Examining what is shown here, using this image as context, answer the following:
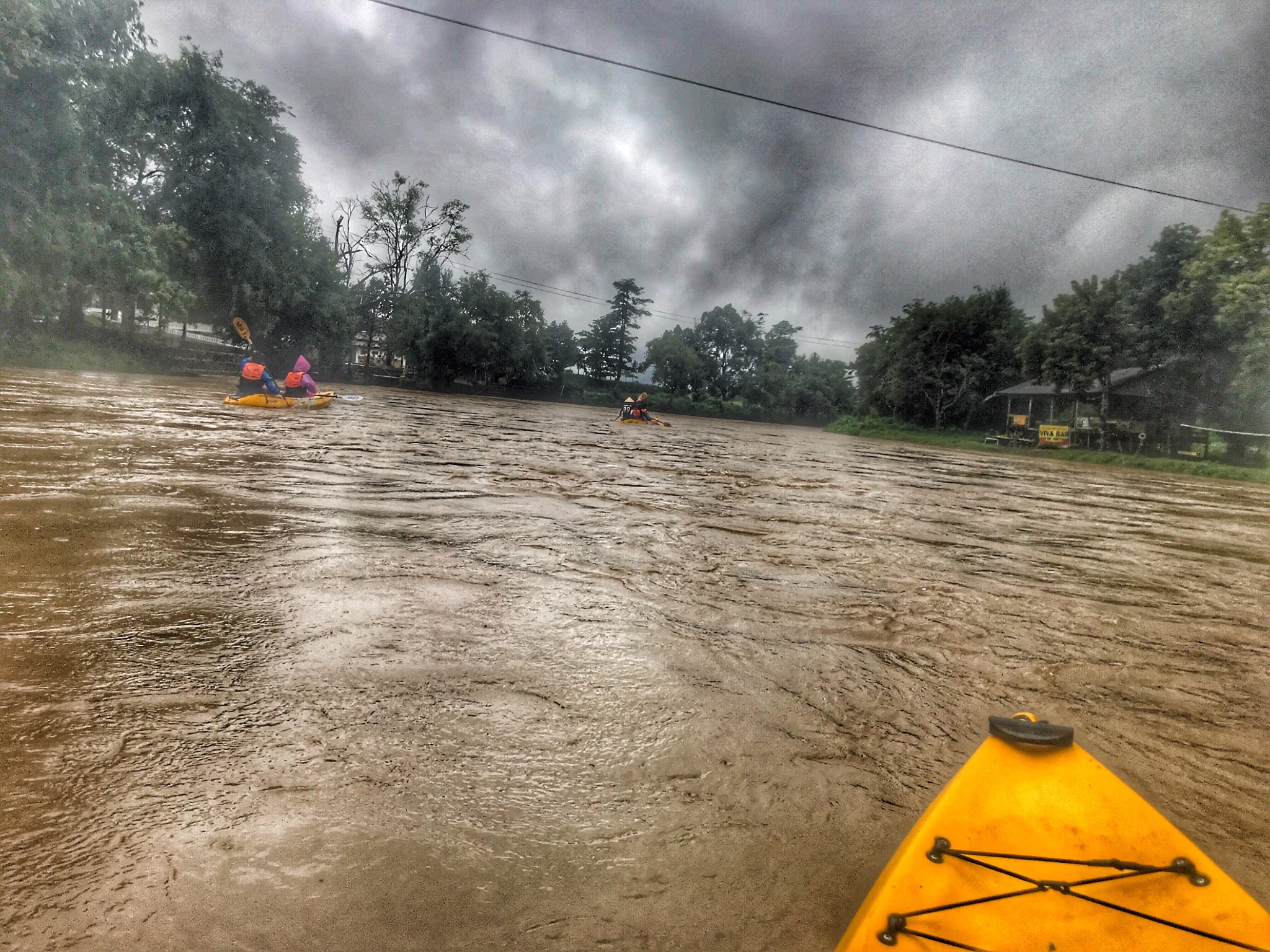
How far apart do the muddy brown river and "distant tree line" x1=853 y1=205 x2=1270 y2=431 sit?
83.7 feet

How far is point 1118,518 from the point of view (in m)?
9.81

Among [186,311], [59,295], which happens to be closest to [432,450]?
[59,295]

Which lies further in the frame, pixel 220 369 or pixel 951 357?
pixel 951 357

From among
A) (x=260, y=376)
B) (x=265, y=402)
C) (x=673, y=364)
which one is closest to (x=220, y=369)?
(x=260, y=376)

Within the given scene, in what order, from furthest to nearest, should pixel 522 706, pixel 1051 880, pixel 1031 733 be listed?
1. pixel 522 706
2. pixel 1031 733
3. pixel 1051 880

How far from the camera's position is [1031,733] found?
1.96 m

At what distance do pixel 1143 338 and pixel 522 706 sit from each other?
37.3 m

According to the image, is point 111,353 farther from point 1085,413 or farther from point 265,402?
point 1085,413

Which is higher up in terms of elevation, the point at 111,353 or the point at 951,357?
the point at 951,357

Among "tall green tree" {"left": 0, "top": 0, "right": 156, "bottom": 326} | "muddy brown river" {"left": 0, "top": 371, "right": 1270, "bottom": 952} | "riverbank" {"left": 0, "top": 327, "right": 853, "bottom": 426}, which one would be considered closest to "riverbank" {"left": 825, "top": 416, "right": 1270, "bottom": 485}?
"riverbank" {"left": 0, "top": 327, "right": 853, "bottom": 426}

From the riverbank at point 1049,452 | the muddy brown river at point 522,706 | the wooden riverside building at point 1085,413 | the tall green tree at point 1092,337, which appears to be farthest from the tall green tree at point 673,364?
the muddy brown river at point 522,706

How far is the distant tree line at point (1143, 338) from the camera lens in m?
25.5

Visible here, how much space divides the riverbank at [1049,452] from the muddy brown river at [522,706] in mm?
22533

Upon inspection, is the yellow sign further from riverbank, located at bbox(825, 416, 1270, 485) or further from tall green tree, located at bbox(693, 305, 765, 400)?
tall green tree, located at bbox(693, 305, 765, 400)
